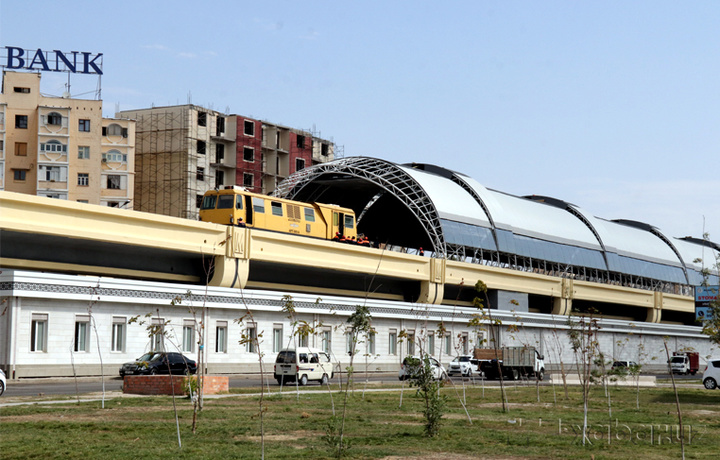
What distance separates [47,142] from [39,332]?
5712cm

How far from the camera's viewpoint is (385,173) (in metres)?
83.5

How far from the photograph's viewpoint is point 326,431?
68.5ft

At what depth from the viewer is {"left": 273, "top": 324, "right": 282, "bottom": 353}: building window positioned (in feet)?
210

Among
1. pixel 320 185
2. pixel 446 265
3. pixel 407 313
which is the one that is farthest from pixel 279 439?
pixel 320 185

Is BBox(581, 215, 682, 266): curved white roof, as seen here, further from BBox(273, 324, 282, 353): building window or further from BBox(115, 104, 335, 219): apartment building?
BBox(273, 324, 282, 353): building window

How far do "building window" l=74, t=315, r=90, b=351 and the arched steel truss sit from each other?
35.2 meters

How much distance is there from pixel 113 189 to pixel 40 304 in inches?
2373

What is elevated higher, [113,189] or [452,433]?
[113,189]

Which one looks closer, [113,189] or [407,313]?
[407,313]

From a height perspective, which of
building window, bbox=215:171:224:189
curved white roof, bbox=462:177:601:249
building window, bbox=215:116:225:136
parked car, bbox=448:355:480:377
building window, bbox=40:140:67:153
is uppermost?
building window, bbox=215:116:225:136

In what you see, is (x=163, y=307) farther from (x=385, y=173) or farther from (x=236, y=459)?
(x=236, y=459)

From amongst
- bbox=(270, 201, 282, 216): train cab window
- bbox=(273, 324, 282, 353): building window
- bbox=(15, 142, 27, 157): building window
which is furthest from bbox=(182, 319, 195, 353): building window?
bbox=(15, 142, 27, 157): building window

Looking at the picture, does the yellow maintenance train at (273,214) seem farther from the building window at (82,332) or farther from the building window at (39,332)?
the building window at (39,332)

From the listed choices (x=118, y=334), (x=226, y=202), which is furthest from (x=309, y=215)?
(x=118, y=334)
